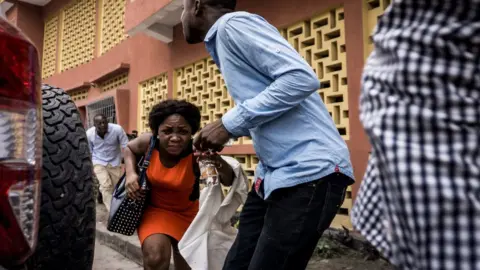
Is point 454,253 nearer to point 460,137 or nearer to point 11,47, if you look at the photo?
point 460,137

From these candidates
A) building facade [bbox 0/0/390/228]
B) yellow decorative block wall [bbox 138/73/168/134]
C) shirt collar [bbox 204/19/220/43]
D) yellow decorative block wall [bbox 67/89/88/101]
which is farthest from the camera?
yellow decorative block wall [bbox 67/89/88/101]

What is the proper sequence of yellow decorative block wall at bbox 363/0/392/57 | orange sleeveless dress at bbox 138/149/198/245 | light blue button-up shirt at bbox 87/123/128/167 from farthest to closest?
light blue button-up shirt at bbox 87/123/128/167, yellow decorative block wall at bbox 363/0/392/57, orange sleeveless dress at bbox 138/149/198/245

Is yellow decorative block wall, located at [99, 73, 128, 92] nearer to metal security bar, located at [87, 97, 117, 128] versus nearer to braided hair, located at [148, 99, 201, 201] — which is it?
metal security bar, located at [87, 97, 117, 128]

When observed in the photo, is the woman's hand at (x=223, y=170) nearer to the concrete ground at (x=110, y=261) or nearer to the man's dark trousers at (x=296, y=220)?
the man's dark trousers at (x=296, y=220)

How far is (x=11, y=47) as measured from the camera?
1.00m

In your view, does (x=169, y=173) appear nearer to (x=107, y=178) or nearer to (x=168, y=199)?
(x=168, y=199)

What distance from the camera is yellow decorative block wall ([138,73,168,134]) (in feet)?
24.2

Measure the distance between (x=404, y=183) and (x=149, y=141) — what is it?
7.49 feet

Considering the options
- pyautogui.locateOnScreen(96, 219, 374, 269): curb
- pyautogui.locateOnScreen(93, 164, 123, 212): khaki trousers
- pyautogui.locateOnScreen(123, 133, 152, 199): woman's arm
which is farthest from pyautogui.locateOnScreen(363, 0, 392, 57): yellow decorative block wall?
pyautogui.locateOnScreen(93, 164, 123, 212): khaki trousers

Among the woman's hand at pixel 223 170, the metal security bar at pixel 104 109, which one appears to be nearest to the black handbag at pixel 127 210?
the woman's hand at pixel 223 170

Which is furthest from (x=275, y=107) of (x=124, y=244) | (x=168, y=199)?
(x=124, y=244)

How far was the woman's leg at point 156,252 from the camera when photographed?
97.3 inches

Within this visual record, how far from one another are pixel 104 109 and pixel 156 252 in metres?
7.44

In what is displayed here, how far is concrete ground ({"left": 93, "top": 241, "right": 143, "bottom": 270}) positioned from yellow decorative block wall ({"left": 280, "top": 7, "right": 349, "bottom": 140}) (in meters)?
2.36
